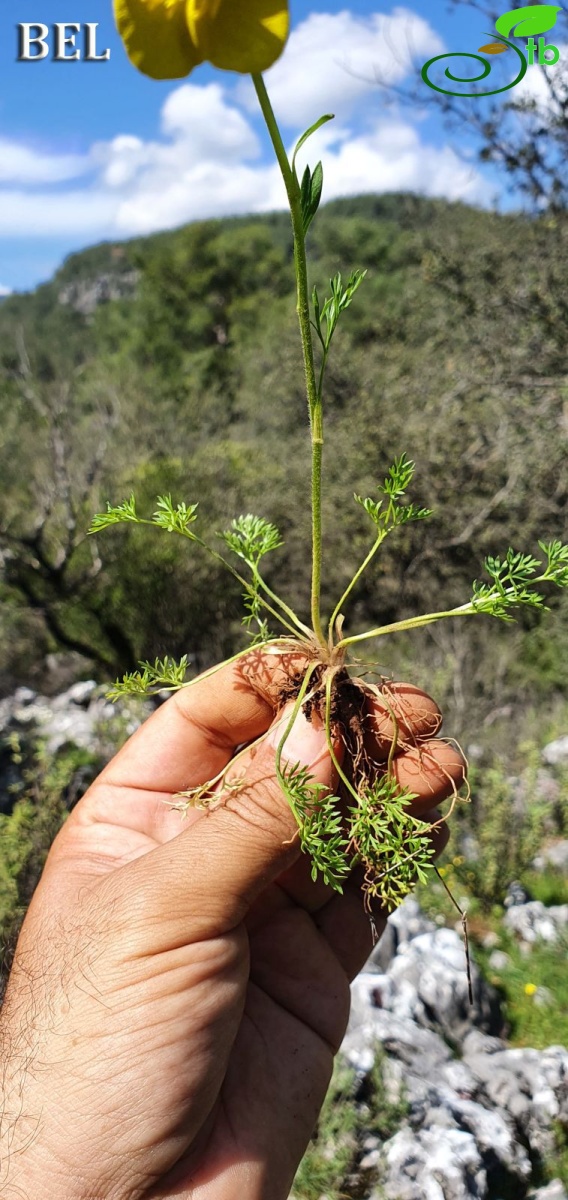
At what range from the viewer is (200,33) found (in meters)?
1.13

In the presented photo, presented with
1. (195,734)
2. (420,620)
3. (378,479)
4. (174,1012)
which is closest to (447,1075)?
(195,734)

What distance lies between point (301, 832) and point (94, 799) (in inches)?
35.4

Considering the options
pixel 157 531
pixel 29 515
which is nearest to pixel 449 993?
pixel 157 531

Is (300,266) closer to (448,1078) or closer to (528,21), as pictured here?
(448,1078)

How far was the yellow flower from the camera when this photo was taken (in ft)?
3.60

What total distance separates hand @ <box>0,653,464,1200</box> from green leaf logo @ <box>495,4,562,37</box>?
7.44 metres

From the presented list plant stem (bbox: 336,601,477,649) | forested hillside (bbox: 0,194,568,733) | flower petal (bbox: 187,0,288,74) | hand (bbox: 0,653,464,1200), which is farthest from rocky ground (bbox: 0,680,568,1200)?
flower petal (bbox: 187,0,288,74)

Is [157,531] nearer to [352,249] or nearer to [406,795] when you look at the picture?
[406,795]

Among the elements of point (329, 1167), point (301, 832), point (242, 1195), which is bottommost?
point (329, 1167)

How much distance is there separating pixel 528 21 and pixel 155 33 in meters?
7.54

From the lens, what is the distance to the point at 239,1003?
162 cm

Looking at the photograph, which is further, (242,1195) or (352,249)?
(352,249)

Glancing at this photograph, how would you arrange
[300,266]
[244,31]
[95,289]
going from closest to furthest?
[244,31], [300,266], [95,289]

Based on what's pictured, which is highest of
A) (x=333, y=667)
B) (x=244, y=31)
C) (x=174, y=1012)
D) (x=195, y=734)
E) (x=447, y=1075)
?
(x=244, y=31)
